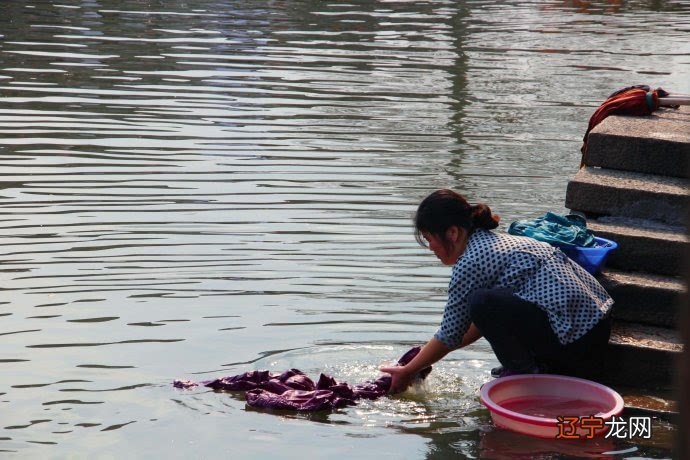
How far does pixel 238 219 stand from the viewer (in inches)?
323

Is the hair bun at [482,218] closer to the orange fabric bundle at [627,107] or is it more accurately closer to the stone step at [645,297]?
the stone step at [645,297]

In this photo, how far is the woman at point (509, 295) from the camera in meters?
4.96

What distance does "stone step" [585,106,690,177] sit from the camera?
5.88m

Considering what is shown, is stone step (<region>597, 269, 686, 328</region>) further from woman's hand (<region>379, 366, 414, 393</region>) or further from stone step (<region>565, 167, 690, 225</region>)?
woman's hand (<region>379, 366, 414, 393</region>)

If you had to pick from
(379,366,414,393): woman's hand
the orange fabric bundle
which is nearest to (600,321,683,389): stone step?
(379,366,414,393): woman's hand

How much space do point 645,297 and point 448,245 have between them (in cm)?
105

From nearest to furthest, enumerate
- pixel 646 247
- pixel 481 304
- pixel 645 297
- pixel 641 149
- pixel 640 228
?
pixel 481 304
pixel 645 297
pixel 646 247
pixel 640 228
pixel 641 149

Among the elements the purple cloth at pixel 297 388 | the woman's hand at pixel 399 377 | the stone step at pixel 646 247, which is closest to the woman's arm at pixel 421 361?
the woman's hand at pixel 399 377

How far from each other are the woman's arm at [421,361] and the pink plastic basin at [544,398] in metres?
0.27

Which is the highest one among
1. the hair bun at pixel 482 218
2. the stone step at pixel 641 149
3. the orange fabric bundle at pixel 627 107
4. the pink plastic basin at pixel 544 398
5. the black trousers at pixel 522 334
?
the orange fabric bundle at pixel 627 107

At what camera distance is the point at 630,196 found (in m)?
5.75

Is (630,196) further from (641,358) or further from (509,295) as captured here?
(509,295)

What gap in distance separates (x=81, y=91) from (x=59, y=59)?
7.06ft

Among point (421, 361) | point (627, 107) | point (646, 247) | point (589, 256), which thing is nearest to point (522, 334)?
point (421, 361)
